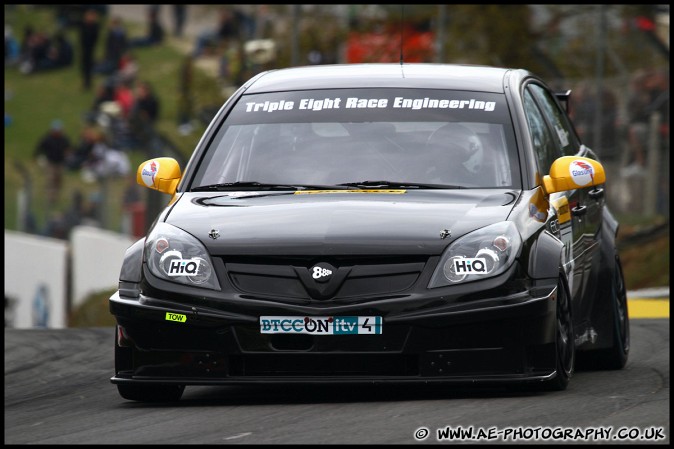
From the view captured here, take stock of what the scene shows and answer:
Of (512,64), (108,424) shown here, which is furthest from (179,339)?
(512,64)

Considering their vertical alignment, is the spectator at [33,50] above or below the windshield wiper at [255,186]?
below

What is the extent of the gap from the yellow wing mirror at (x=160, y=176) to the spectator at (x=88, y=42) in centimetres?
2042

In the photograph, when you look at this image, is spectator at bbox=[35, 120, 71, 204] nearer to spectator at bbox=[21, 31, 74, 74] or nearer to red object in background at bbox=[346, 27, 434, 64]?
spectator at bbox=[21, 31, 74, 74]

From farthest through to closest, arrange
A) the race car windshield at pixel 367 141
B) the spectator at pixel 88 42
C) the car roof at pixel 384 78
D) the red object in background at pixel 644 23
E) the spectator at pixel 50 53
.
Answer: the spectator at pixel 50 53
the spectator at pixel 88 42
the red object in background at pixel 644 23
the car roof at pixel 384 78
the race car windshield at pixel 367 141

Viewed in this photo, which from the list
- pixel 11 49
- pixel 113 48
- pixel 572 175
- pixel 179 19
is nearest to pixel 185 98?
pixel 113 48

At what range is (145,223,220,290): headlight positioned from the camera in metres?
6.58

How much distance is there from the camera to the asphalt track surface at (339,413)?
5.52 metres

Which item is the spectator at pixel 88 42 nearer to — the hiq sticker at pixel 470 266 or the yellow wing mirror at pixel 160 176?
the yellow wing mirror at pixel 160 176

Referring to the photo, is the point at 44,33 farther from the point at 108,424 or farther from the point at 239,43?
the point at 108,424

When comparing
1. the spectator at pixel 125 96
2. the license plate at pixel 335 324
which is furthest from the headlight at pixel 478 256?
the spectator at pixel 125 96

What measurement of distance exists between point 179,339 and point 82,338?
200 inches

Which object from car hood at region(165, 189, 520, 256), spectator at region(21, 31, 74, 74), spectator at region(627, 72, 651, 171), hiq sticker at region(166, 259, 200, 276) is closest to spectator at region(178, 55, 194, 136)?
spectator at region(21, 31, 74, 74)

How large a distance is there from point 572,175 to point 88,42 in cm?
2197

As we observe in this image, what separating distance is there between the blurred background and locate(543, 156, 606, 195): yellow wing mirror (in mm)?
8534
